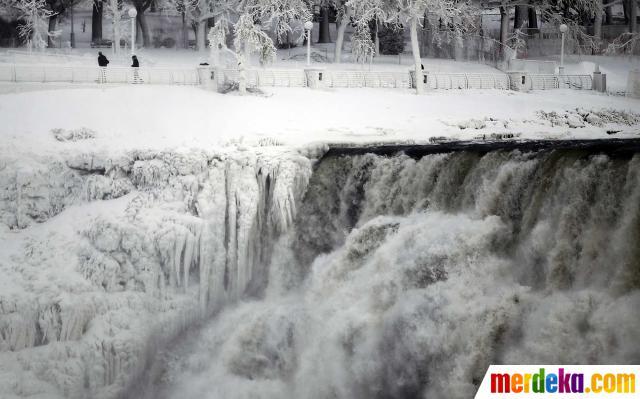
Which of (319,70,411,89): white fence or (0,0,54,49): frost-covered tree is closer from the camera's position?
(319,70,411,89): white fence

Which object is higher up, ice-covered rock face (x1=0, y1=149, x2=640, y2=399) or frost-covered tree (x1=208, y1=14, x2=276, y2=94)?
→ frost-covered tree (x1=208, y1=14, x2=276, y2=94)

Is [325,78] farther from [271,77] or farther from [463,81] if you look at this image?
[463,81]

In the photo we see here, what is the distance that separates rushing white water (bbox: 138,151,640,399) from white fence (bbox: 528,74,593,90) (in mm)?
17514

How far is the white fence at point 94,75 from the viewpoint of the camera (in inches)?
997

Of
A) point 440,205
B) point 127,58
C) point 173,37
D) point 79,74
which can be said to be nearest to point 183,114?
point 79,74

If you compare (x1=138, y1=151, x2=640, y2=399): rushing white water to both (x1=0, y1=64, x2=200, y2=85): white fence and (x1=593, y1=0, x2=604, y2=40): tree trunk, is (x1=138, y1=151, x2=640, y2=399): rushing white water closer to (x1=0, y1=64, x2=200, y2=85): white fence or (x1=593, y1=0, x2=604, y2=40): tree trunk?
(x1=0, y1=64, x2=200, y2=85): white fence

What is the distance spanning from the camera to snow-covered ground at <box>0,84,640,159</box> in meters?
20.7

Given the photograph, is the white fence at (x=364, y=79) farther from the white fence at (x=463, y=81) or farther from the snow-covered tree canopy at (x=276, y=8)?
the snow-covered tree canopy at (x=276, y=8)

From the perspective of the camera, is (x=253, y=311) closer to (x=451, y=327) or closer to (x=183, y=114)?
(x=451, y=327)

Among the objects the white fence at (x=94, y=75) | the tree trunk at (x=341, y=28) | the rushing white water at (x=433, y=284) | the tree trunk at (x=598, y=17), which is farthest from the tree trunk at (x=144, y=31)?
the rushing white water at (x=433, y=284)

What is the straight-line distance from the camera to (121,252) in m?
18.1

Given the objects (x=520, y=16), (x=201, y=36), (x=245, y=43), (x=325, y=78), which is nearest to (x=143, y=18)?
(x=201, y=36)

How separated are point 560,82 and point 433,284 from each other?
75.5 feet

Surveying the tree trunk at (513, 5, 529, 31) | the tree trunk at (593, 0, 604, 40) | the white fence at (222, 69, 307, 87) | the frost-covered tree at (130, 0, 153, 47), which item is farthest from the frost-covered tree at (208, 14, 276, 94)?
the tree trunk at (513, 5, 529, 31)
